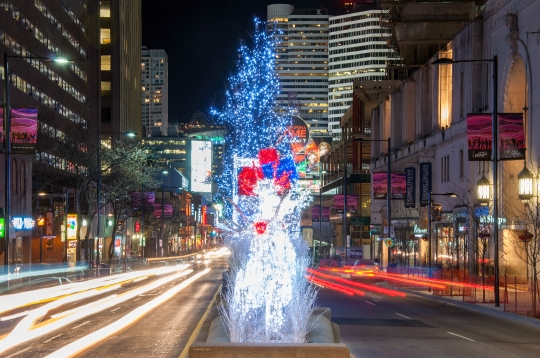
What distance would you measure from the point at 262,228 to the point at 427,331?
8.13 m

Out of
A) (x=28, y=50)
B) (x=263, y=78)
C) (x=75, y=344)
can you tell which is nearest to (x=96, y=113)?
(x=28, y=50)

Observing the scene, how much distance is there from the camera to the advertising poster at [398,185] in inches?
2378

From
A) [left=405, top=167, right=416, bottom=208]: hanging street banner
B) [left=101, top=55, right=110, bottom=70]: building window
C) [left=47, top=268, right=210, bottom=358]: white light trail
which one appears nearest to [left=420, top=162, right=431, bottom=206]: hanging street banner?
[left=405, top=167, right=416, bottom=208]: hanging street banner

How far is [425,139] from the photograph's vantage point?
65875 millimetres

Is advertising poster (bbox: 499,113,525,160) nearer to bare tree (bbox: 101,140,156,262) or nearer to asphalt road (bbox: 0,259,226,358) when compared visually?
asphalt road (bbox: 0,259,226,358)

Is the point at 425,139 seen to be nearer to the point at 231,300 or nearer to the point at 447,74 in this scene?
the point at 447,74

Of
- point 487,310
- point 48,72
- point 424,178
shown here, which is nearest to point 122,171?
point 48,72

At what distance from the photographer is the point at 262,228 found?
17484 millimetres

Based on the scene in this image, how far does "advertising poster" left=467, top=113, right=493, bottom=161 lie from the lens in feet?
110

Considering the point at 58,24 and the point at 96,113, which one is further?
the point at 96,113

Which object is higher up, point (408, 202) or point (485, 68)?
point (485, 68)

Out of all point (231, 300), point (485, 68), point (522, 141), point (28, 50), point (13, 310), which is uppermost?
point (28, 50)

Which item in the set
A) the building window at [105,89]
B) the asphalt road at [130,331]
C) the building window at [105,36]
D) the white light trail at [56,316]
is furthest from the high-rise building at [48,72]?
the asphalt road at [130,331]

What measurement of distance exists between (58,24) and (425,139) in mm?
45870
